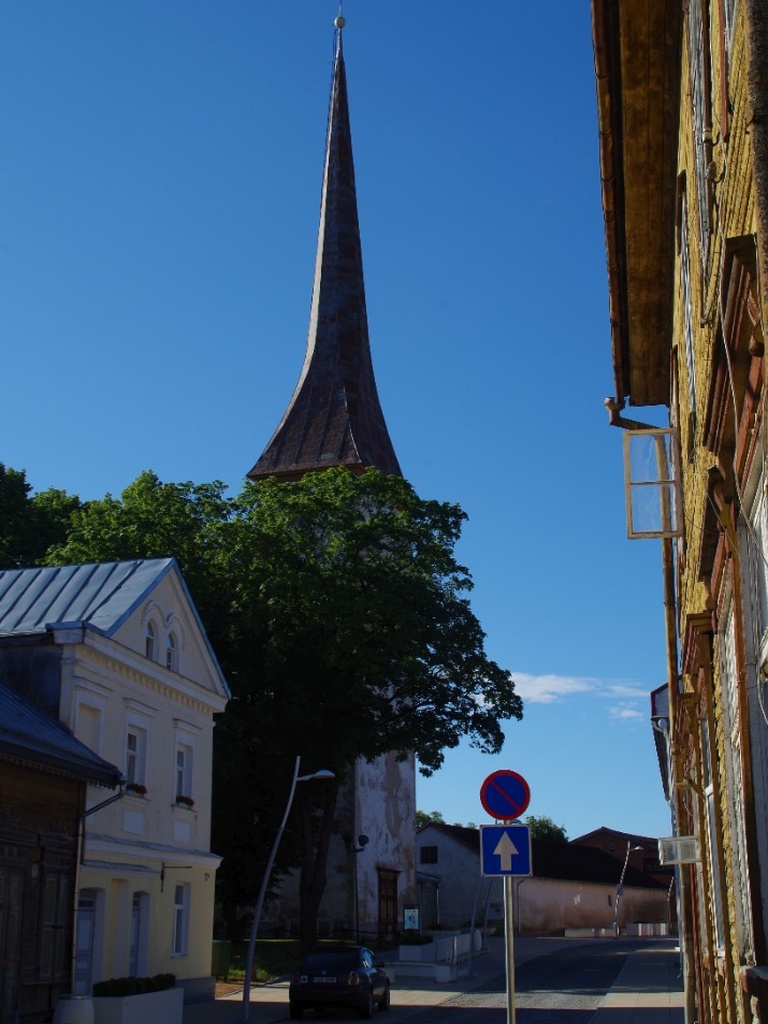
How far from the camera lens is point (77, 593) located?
2677 cm

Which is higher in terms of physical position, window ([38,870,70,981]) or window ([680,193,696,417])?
window ([680,193,696,417])

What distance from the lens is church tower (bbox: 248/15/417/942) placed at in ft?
173

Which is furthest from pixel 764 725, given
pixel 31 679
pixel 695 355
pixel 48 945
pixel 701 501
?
pixel 31 679

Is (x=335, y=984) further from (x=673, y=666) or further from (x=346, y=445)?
(x=346, y=445)

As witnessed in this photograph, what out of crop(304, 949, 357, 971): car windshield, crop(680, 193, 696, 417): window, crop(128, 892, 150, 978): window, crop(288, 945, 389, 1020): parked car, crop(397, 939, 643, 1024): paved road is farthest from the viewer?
crop(304, 949, 357, 971): car windshield

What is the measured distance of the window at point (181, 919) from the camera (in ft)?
88.0

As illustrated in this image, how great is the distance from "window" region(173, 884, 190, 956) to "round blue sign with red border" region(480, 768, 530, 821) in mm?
16521

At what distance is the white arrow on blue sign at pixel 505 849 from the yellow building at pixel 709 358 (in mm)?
1582

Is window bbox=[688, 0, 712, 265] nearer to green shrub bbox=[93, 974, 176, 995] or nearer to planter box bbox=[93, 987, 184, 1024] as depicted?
planter box bbox=[93, 987, 184, 1024]

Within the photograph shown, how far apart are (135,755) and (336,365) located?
151 feet

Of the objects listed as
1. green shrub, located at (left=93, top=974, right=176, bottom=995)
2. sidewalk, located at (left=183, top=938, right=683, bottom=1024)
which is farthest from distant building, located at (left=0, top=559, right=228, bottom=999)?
sidewalk, located at (left=183, top=938, right=683, bottom=1024)

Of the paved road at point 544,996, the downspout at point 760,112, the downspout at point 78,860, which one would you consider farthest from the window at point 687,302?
the downspout at point 78,860

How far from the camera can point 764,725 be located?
6402 mm

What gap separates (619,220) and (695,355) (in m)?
2.37
